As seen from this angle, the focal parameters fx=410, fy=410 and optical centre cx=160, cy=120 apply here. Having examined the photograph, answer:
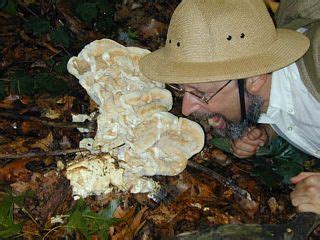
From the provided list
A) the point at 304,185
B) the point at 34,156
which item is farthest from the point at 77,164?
the point at 304,185

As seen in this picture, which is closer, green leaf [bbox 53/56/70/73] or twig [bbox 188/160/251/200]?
twig [bbox 188/160/251/200]

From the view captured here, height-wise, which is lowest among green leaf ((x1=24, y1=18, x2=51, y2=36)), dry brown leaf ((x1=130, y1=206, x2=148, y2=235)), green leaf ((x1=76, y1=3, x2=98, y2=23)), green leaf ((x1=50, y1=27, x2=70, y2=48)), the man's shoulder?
dry brown leaf ((x1=130, y1=206, x2=148, y2=235))

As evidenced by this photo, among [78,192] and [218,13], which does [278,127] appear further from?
[78,192]

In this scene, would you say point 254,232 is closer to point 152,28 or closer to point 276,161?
point 276,161

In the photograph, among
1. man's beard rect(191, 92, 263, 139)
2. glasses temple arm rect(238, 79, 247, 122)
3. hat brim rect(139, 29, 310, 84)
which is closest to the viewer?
hat brim rect(139, 29, 310, 84)

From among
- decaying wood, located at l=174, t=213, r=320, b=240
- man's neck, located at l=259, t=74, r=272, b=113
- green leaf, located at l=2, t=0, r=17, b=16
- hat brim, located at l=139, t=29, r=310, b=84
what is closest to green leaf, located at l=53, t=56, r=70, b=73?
green leaf, located at l=2, t=0, r=17, b=16

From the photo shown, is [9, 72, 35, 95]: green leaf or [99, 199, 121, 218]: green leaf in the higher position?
[9, 72, 35, 95]: green leaf

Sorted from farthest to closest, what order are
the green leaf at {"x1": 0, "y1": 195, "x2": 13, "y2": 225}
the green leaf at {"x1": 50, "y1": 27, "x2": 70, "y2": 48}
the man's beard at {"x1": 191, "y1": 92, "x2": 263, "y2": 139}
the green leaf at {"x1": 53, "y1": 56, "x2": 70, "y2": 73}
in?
1. the green leaf at {"x1": 50, "y1": 27, "x2": 70, "y2": 48}
2. the green leaf at {"x1": 53, "y1": 56, "x2": 70, "y2": 73}
3. the man's beard at {"x1": 191, "y1": 92, "x2": 263, "y2": 139}
4. the green leaf at {"x1": 0, "y1": 195, "x2": 13, "y2": 225}

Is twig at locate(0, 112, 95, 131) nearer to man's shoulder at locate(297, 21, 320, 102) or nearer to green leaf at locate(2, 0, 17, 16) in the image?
green leaf at locate(2, 0, 17, 16)
